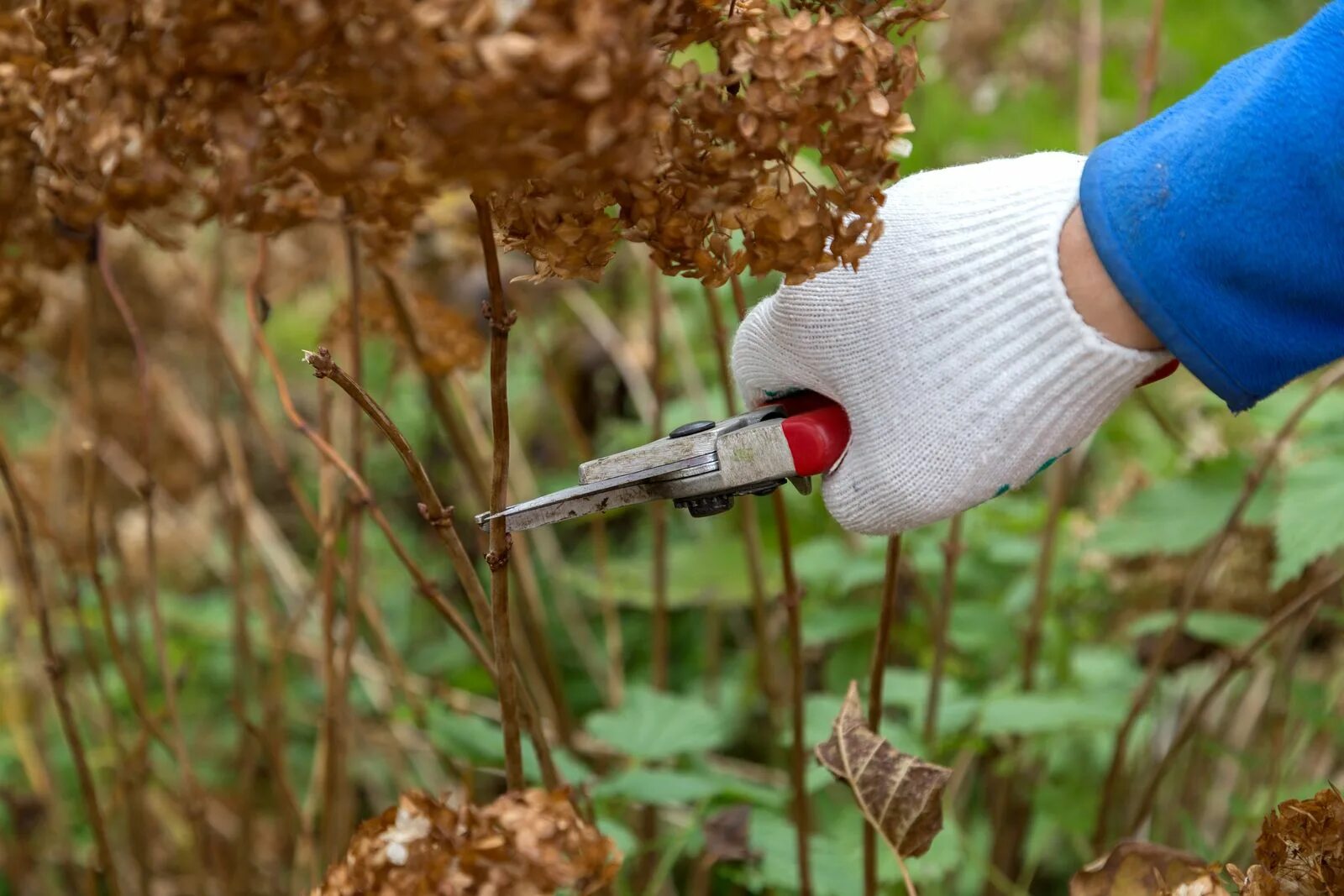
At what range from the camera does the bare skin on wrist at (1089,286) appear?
0.82 metres

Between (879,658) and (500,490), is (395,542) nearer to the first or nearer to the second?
(500,490)

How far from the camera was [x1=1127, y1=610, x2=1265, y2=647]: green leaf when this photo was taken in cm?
139

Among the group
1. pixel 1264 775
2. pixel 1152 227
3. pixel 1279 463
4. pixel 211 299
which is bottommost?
pixel 1264 775

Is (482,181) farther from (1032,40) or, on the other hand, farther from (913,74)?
(1032,40)

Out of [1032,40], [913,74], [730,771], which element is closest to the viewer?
[913,74]

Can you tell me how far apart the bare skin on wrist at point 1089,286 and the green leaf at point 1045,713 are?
1.81 ft

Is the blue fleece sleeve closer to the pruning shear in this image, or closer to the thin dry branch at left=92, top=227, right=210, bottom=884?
the pruning shear

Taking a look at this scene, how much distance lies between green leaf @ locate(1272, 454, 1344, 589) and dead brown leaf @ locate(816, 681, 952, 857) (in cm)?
51

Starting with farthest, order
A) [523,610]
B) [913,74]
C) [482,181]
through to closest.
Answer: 1. [523,610]
2. [913,74]
3. [482,181]

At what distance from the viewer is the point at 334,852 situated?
1239mm

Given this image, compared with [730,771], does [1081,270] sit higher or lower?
higher

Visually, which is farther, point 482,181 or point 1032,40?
point 1032,40

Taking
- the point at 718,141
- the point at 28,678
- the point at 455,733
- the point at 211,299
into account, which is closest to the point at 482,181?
the point at 718,141

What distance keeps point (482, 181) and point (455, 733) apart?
0.87m
